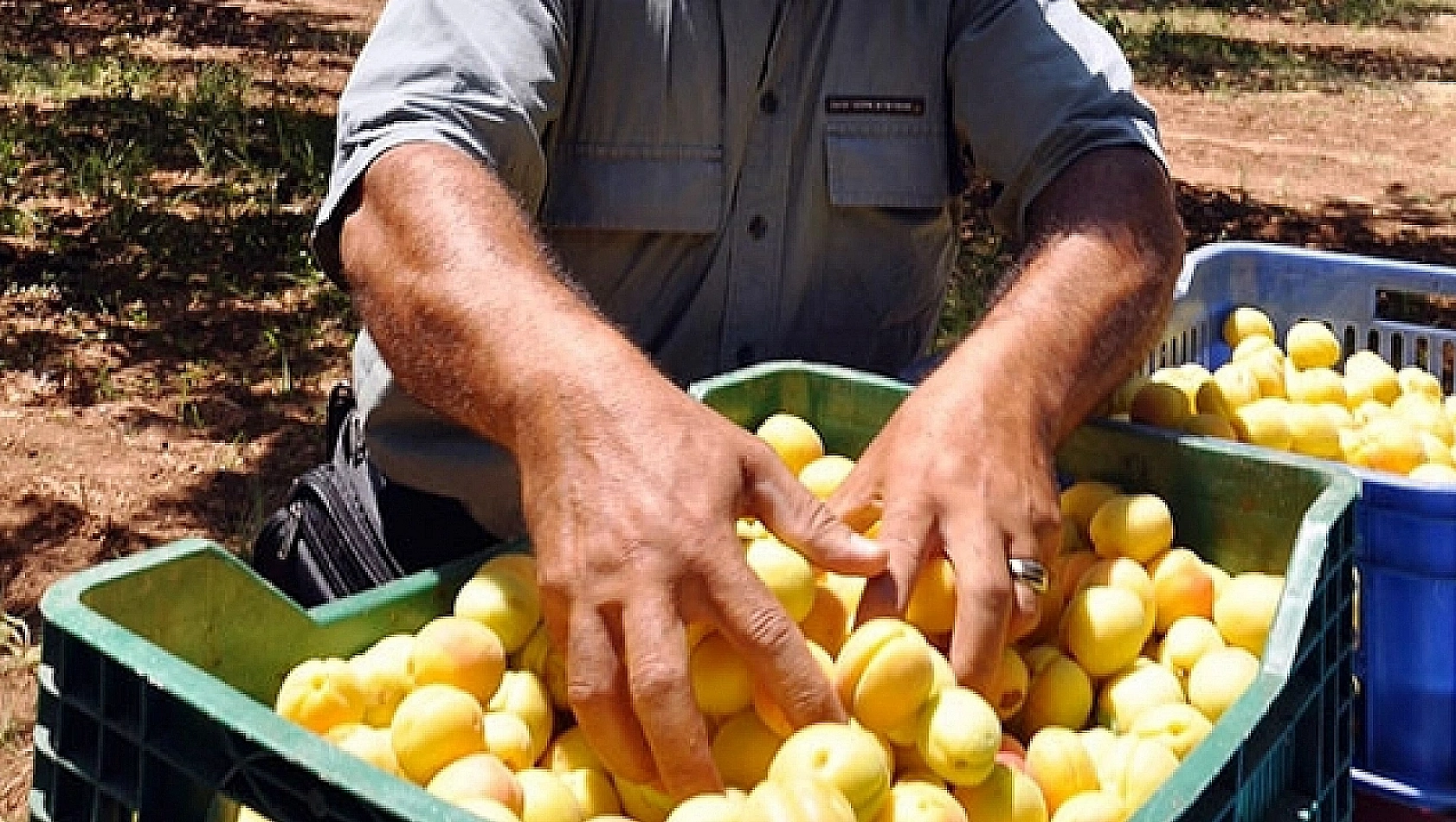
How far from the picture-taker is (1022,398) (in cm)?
164

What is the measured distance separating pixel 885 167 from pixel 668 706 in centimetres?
110

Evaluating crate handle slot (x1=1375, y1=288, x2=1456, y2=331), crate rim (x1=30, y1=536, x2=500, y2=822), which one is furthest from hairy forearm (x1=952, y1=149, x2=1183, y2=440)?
crate handle slot (x1=1375, y1=288, x2=1456, y2=331)

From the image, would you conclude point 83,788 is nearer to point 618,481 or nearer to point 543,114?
point 618,481

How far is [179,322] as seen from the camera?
5281 mm

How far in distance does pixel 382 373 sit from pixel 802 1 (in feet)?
2.27

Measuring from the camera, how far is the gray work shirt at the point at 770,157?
204cm

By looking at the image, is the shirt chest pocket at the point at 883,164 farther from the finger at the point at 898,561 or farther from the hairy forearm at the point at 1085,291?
the finger at the point at 898,561

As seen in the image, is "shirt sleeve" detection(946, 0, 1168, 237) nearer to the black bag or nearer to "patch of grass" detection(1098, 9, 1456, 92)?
the black bag

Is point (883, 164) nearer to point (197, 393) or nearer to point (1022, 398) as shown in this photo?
point (1022, 398)

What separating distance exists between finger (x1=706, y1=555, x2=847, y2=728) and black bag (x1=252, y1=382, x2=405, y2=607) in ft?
3.57

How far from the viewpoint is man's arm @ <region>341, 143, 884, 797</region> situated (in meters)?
1.24

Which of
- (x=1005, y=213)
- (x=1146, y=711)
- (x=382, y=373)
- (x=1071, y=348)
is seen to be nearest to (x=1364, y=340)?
(x=1005, y=213)

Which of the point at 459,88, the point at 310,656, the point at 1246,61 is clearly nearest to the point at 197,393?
the point at 459,88

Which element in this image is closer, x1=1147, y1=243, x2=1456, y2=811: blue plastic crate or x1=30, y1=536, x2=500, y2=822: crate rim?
Result: x1=30, y1=536, x2=500, y2=822: crate rim
